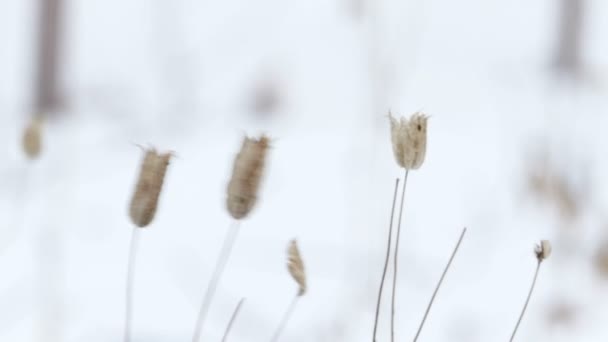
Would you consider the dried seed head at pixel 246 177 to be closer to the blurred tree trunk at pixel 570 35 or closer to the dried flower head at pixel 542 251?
the dried flower head at pixel 542 251

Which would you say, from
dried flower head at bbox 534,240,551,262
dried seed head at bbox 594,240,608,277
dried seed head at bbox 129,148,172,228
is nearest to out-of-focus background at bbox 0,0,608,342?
dried seed head at bbox 594,240,608,277

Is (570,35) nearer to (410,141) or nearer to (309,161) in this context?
(309,161)

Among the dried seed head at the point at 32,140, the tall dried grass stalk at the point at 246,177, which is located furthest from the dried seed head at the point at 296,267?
the dried seed head at the point at 32,140

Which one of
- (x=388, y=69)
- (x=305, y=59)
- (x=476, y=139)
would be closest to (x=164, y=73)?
(x=305, y=59)

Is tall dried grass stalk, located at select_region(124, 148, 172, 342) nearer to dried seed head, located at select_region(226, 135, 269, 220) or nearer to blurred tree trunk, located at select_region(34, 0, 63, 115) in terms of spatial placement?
dried seed head, located at select_region(226, 135, 269, 220)

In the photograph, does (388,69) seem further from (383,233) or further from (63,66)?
(63,66)

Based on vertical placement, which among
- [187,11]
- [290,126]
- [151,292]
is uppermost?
[187,11]

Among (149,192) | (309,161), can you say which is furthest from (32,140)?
(309,161)
